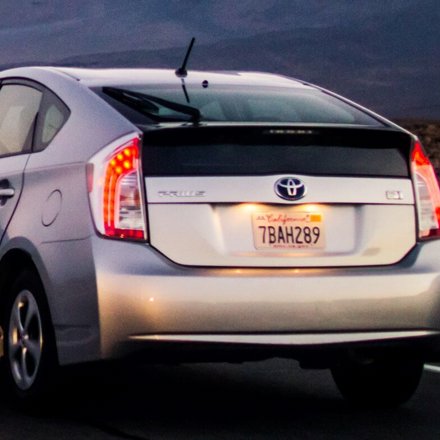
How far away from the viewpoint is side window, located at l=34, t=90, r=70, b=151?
867cm

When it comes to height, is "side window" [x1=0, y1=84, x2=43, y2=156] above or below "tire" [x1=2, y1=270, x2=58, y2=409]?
above

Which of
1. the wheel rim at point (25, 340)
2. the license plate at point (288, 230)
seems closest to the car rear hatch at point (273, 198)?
the license plate at point (288, 230)

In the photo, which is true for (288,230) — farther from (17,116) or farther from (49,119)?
(17,116)

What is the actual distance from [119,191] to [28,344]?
1.00 metres

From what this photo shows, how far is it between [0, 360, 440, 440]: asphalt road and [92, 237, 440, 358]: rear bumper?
44cm

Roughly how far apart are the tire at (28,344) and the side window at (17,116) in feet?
2.69

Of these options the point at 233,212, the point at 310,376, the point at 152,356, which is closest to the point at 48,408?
the point at 152,356

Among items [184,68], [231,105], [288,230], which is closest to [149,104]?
[231,105]

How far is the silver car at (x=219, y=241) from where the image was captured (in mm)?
7738

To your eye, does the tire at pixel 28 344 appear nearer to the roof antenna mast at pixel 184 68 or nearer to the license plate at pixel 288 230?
the license plate at pixel 288 230

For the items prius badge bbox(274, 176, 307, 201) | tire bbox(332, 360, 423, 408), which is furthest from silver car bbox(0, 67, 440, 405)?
tire bbox(332, 360, 423, 408)

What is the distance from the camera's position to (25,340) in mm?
8477

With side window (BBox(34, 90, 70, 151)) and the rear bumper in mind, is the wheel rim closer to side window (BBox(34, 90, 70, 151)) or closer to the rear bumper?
the rear bumper

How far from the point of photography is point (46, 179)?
845 centimetres
